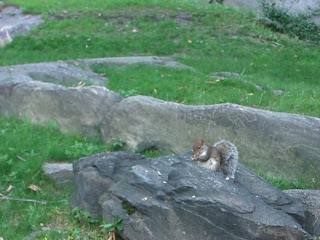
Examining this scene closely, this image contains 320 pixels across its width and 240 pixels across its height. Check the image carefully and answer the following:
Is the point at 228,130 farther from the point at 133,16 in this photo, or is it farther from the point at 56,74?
the point at 133,16

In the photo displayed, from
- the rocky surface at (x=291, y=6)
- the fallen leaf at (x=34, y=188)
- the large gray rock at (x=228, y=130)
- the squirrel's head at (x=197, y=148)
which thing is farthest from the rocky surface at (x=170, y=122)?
the rocky surface at (x=291, y=6)

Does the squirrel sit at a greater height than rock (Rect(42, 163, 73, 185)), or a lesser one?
greater

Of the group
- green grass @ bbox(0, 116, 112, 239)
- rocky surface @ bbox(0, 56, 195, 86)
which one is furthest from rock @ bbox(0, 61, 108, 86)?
green grass @ bbox(0, 116, 112, 239)

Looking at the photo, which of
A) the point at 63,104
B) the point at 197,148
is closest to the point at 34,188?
the point at 63,104

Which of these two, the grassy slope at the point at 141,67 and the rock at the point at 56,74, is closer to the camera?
the grassy slope at the point at 141,67

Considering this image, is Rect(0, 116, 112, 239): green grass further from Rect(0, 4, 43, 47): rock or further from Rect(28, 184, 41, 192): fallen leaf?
Rect(0, 4, 43, 47): rock

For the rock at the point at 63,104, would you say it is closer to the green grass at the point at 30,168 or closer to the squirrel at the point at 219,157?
the green grass at the point at 30,168

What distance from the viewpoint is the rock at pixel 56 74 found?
31.1ft

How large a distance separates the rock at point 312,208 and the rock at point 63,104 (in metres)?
2.95

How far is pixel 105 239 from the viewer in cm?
520

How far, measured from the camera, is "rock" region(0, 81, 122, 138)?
7.54m

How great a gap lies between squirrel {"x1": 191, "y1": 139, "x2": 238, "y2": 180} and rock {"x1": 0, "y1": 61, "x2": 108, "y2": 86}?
4.67 metres

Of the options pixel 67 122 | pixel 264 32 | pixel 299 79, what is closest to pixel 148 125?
pixel 67 122

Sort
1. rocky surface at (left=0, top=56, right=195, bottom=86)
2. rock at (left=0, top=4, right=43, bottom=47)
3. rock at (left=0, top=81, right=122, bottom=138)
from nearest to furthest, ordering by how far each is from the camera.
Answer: rock at (left=0, top=81, right=122, bottom=138), rocky surface at (left=0, top=56, right=195, bottom=86), rock at (left=0, top=4, right=43, bottom=47)
